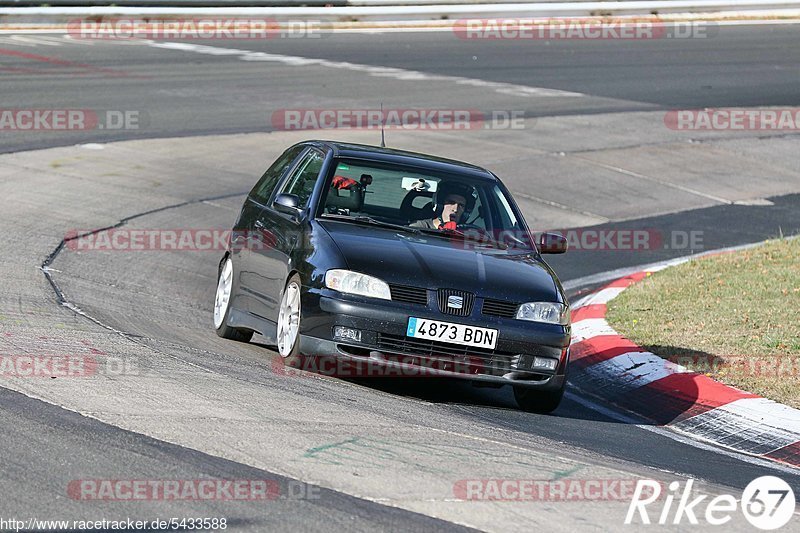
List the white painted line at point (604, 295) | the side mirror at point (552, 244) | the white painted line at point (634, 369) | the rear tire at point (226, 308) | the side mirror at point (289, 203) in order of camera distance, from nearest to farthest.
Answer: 1. the side mirror at point (289, 203)
2. the side mirror at point (552, 244)
3. the white painted line at point (634, 369)
4. the rear tire at point (226, 308)
5. the white painted line at point (604, 295)

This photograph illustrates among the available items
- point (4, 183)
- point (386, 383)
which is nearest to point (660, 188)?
point (4, 183)

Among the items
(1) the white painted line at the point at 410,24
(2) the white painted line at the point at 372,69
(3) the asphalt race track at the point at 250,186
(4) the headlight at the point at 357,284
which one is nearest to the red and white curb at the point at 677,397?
(3) the asphalt race track at the point at 250,186

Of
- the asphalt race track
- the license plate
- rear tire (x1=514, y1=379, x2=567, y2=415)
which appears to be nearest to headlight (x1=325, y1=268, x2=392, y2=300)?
the license plate

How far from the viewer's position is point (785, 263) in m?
13.4

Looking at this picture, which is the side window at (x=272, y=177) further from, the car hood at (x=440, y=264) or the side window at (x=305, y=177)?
the car hood at (x=440, y=264)

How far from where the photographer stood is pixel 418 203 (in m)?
9.41

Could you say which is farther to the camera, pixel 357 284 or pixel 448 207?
pixel 448 207

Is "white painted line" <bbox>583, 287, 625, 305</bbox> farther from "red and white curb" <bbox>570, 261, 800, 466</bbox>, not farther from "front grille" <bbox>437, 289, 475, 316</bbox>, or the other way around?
"front grille" <bbox>437, 289, 475, 316</bbox>

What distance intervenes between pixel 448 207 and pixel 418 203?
0.21 metres

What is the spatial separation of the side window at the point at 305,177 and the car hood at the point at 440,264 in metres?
0.59

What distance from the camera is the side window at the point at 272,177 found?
404 inches

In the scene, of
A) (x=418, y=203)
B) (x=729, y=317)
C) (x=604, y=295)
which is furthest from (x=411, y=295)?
(x=604, y=295)

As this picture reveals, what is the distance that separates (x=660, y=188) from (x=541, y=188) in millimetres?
1867

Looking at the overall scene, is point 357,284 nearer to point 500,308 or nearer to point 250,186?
point 500,308
